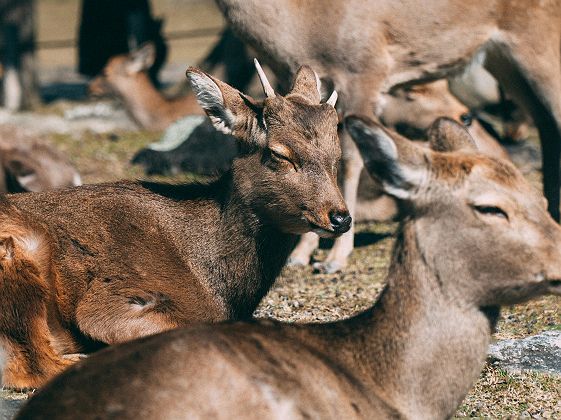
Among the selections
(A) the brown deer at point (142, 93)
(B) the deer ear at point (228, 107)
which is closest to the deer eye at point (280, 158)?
(B) the deer ear at point (228, 107)

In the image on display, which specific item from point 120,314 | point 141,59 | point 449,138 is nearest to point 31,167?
point 120,314

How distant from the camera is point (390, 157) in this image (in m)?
4.67

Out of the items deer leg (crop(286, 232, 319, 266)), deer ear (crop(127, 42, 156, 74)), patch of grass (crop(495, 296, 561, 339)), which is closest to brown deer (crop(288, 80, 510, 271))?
deer leg (crop(286, 232, 319, 266))

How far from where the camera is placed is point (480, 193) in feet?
15.5

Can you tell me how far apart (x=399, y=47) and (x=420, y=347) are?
526cm

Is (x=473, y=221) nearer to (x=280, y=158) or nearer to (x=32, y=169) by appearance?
(x=280, y=158)

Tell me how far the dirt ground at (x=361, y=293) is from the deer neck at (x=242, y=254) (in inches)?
29.4

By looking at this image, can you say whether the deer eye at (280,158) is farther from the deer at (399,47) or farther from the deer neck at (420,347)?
the deer at (399,47)

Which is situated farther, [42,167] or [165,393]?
[42,167]

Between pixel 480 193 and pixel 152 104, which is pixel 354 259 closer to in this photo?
pixel 480 193

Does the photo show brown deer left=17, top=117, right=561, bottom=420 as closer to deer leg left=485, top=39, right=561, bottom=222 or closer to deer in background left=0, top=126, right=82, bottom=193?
deer leg left=485, top=39, right=561, bottom=222

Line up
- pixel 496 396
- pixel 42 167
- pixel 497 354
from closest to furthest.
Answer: pixel 496 396 < pixel 497 354 < pixel 42 167

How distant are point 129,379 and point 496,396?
257 centimetres

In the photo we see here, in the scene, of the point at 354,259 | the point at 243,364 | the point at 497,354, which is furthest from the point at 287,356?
the point at 354,259
